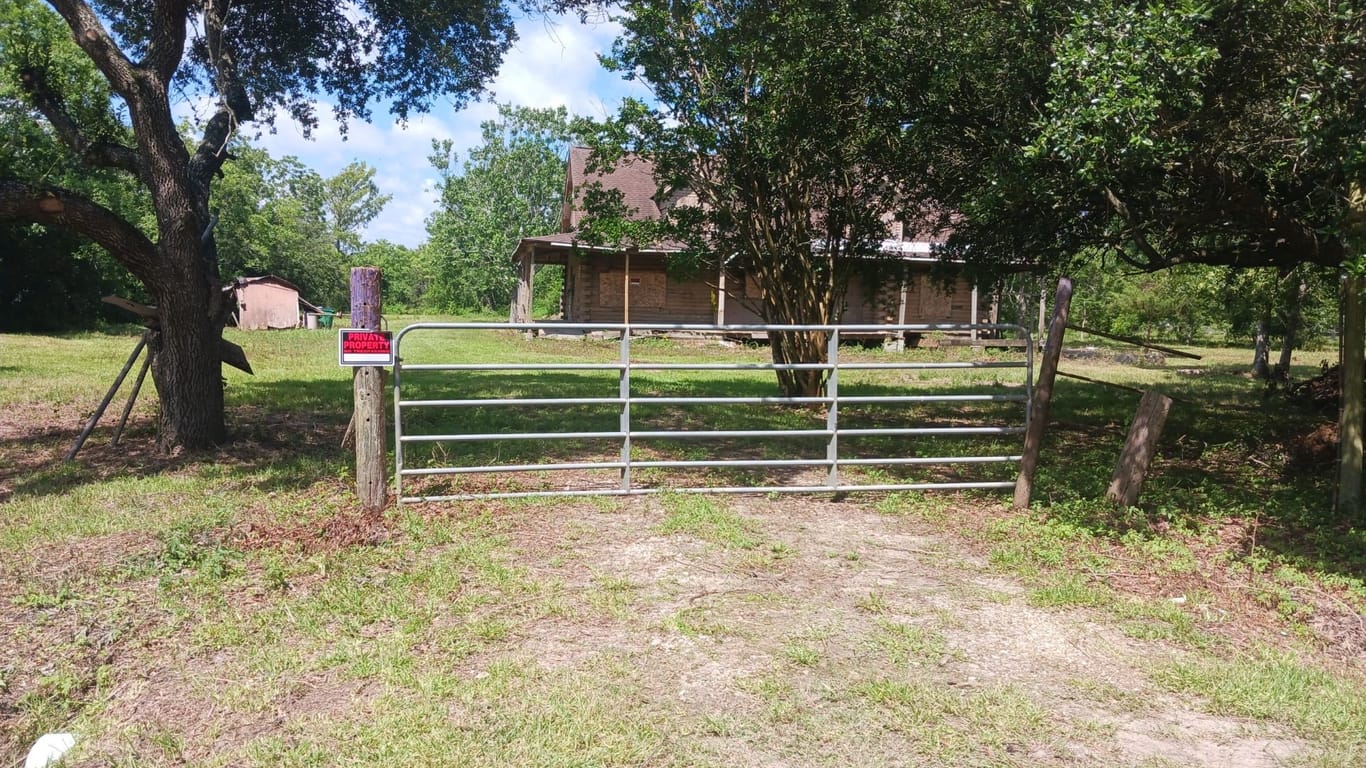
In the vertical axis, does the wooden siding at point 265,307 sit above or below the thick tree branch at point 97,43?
below

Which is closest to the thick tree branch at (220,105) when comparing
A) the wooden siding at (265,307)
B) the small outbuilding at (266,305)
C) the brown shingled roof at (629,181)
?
the brown shingled roof at (629,181)

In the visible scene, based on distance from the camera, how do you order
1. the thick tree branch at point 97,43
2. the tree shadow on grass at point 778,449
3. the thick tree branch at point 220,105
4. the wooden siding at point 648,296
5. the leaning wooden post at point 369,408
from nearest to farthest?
the leaning wooden post at point 369,408
the tree shadow on grass at point 778,449
the thick tree branch at point 97,43
the thick tree branch at point 220,105
the wooden siding at point 648,296

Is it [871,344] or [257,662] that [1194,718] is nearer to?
[257,662]

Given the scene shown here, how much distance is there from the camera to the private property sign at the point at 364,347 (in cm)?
629

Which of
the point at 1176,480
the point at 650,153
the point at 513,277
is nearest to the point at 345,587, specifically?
the point at 1176,480

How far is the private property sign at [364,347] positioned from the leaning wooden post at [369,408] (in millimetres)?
101

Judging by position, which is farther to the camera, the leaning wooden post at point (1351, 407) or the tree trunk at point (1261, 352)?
the tree trunk at point (1261, 352)

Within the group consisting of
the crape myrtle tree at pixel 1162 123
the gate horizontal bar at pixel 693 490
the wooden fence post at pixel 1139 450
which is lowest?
the gate horizontal bar at pixel 693 490

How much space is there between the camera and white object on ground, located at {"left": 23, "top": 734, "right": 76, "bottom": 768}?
3330 mm

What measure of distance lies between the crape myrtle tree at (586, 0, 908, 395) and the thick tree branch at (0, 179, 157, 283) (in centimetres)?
590

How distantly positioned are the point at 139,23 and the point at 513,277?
36.7m

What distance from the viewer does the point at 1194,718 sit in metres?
3.78

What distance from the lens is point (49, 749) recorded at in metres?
3.38

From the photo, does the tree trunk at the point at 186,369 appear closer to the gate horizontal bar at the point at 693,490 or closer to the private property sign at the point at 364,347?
the private property sign at the point at 364,347
